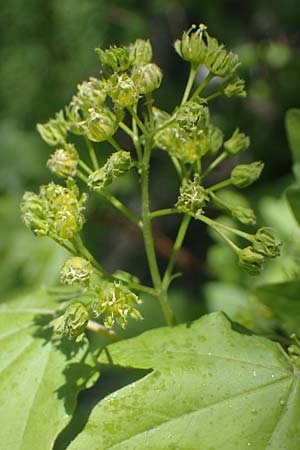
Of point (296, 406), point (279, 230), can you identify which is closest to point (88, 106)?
point (296, 406)

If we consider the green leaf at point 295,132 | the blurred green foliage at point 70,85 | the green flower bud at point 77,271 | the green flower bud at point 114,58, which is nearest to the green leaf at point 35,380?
the green flower bud at point 77,271

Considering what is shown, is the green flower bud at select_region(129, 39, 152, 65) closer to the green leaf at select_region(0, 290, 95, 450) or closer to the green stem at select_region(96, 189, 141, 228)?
the green stem at select_region(96, 189, 141, 228)

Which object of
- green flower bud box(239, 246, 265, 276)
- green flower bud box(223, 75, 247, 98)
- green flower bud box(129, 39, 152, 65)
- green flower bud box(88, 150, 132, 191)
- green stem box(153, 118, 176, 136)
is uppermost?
green flower bud box(129, 39, 152, 65)

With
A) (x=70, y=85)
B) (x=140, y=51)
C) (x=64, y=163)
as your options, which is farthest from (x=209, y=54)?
(x=70, y=85)

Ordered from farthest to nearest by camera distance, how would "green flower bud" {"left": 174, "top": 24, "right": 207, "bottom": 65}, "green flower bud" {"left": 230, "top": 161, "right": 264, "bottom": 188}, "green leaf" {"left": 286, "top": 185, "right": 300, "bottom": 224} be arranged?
"green leaf" {"left": 286, "top": 185, "right": 300, "bottom": 224}
"green flower bud" {"left": 230, "top": 161, "right": 264, "bottom": 188}
"green flower bud" {"left": 174, "top": 24, "right": 207, "bottom": 65}

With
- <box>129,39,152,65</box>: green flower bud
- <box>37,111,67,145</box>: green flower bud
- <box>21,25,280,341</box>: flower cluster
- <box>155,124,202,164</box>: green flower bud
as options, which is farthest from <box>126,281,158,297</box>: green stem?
<box>129,39,152,65</box>: green flower bud

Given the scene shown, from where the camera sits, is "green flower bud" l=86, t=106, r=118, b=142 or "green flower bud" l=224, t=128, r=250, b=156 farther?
"green flower bud" l=224, t=128, r=250, b=156

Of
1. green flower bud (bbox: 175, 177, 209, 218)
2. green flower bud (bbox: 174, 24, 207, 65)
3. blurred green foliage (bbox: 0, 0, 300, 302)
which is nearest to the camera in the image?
green flower bud (bbox: 175, 177, 209, 218)
